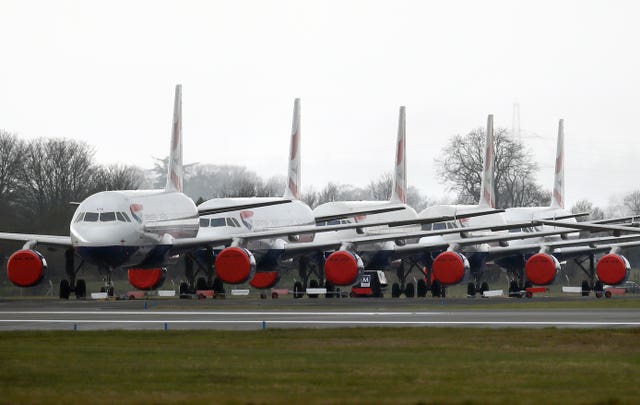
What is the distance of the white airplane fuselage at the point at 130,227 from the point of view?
201ft

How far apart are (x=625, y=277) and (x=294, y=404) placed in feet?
190

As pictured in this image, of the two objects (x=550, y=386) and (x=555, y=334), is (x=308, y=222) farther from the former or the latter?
(x=550, y=386)

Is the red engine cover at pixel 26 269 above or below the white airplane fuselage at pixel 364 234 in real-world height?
below

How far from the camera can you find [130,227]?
62406 millimetres

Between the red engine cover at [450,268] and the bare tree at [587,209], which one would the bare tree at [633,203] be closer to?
the bare tree at [587,209]

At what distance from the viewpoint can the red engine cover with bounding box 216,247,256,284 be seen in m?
62.8

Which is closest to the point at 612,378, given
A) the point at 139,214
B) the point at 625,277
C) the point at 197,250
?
the point at 139,214

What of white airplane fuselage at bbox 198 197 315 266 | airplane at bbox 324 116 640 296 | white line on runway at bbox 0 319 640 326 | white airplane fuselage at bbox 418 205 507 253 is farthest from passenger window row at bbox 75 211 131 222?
white airplane fuselage at bbox 418 205 507 253

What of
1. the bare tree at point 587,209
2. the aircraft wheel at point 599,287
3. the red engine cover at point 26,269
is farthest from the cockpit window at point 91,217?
the bare tree at point 587,209

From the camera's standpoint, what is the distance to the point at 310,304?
5569cm

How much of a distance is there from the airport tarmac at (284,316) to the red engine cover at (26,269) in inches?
225

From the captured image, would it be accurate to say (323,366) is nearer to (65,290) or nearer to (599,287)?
(65,290)

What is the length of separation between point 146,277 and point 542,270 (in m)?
20.6

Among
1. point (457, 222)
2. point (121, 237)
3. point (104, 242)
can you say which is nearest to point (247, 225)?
point (121, 237)
